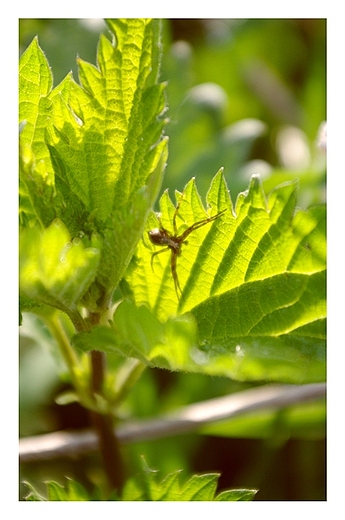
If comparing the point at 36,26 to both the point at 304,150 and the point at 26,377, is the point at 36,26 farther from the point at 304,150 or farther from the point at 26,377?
the point at 26,377

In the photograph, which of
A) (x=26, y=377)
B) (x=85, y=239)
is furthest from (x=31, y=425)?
(x=85, y=239)

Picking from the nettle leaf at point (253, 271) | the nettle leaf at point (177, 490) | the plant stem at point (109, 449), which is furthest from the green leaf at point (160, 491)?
the nettle leaf at point (253, 271)

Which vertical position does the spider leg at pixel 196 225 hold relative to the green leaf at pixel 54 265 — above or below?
above

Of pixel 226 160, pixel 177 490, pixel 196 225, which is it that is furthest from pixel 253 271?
pixel 226 160

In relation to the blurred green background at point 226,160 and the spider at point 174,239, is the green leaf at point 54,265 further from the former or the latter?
the blurred green background at point 226,160

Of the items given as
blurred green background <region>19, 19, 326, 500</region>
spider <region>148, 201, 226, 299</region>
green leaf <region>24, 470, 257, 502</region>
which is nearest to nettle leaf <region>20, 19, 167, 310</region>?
spider <region>148, 201, 226, 299</region>

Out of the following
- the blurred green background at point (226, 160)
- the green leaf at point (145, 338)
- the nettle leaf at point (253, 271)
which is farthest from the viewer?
the blurred green background at point (226, 160)
